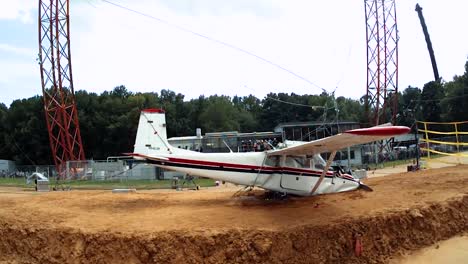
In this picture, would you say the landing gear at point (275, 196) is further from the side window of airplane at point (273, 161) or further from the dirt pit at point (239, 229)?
the side window of airplane at point (273, 161)

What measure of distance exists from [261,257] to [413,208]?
18.0ft

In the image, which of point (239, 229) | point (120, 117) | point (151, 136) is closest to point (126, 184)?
point (151, 136)

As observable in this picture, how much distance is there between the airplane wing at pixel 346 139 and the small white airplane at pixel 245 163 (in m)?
0.04

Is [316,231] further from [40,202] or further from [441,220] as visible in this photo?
[40,202]

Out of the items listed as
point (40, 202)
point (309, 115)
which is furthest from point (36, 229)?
point (309, 115)

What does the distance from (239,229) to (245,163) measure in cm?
482

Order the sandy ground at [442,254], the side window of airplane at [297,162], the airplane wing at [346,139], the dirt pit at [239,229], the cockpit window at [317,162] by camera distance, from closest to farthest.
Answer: the dirt pit at [239,229], the airplane wing at [346,139], the sandy ground at [442,254], the side window of airplane at [297,162], the cockpit window at [317,162]

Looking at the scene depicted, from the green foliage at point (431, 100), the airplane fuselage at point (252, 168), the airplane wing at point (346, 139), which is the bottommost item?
the airplane fuselage at point (252, 168)

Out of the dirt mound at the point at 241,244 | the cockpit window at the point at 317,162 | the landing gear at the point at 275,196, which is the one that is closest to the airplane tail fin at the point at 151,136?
the landing gear at the point at 275,196

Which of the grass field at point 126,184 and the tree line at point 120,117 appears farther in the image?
the tree line at point 120,117

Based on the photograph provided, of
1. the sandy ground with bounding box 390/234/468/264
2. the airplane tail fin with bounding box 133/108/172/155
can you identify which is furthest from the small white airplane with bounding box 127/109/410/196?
the sandy ground with bounding box 390/234/468/264

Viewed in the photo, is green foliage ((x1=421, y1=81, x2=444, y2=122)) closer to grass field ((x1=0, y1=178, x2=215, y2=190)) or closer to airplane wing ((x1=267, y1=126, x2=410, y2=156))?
grass field ((x1=0, y1=178, x2=215, y2=190))

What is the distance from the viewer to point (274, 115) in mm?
126250

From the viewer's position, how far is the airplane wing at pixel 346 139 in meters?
12.5
